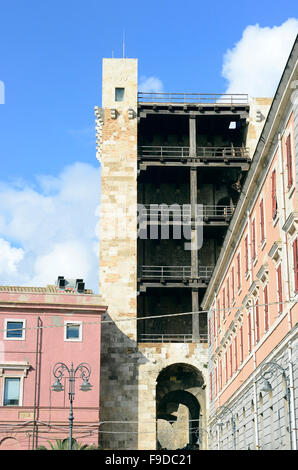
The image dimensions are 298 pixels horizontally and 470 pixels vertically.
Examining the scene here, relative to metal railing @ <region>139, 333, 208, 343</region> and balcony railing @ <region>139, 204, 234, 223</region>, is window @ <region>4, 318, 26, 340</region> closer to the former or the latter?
metal railing @ <region>139, 333, 208, 343</region>

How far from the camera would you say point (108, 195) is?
191 feet

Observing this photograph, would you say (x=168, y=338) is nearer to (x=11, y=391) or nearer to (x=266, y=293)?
(x=11, y=391)

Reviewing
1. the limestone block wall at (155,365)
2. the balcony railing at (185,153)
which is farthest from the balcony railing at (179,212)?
the limestone block wall at (155,365)

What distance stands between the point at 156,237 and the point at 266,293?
28854 millimetres

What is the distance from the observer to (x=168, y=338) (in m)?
58.5

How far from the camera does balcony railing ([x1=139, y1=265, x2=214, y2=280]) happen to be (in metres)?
56.5

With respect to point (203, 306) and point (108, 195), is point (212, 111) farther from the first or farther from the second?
point (203, 306)

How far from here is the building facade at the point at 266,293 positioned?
25611mm

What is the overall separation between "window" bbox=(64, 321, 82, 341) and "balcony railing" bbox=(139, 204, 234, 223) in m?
10.4

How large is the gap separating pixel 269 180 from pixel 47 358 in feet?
80.9

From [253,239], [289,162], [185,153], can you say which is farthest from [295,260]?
[185,153]

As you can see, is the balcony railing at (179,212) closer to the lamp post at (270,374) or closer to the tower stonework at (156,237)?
the tower stonework at (156,237)

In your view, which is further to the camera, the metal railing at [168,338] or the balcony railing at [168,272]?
the balcony railing at [168,272]

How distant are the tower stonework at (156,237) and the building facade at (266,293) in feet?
36.7
